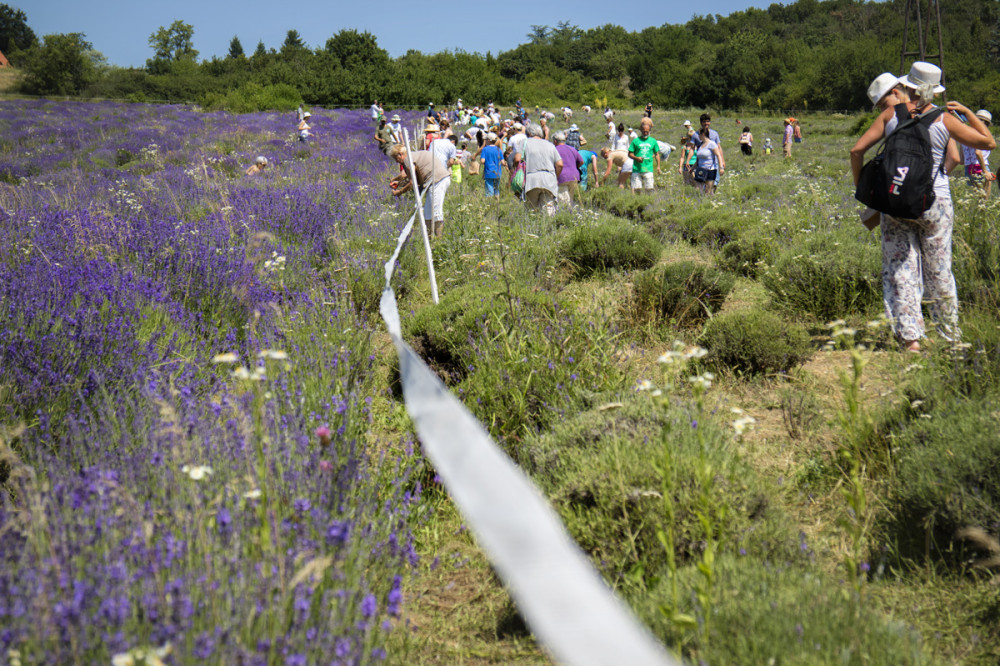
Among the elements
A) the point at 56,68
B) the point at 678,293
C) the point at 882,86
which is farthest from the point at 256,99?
the point at 882,86

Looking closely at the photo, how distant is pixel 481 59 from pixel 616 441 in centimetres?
7289

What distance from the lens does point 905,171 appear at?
13.1 feet

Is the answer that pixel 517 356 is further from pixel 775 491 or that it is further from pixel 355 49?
pixel 355 49

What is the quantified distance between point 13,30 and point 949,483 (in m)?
105

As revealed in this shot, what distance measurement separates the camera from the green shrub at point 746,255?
6.99 metres

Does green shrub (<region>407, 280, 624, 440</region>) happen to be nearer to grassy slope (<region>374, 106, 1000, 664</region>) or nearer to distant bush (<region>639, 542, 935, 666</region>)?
grassy slope (<region>374, 106, 1000, 664</region>)

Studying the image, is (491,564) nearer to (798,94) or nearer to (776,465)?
(776,465)

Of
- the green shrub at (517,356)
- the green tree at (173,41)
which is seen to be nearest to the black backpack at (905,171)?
the green shrub at (517,356)

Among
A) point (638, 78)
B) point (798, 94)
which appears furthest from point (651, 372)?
point (638, 78)

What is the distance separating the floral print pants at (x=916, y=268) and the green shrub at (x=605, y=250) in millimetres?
2694

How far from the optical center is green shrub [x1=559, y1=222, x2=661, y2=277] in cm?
681

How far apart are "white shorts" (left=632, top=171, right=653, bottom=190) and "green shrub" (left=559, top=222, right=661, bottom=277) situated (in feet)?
17.2

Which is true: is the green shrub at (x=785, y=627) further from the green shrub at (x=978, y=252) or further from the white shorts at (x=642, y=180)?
the white shorts at (x=642, y=180)

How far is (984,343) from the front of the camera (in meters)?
3.49
